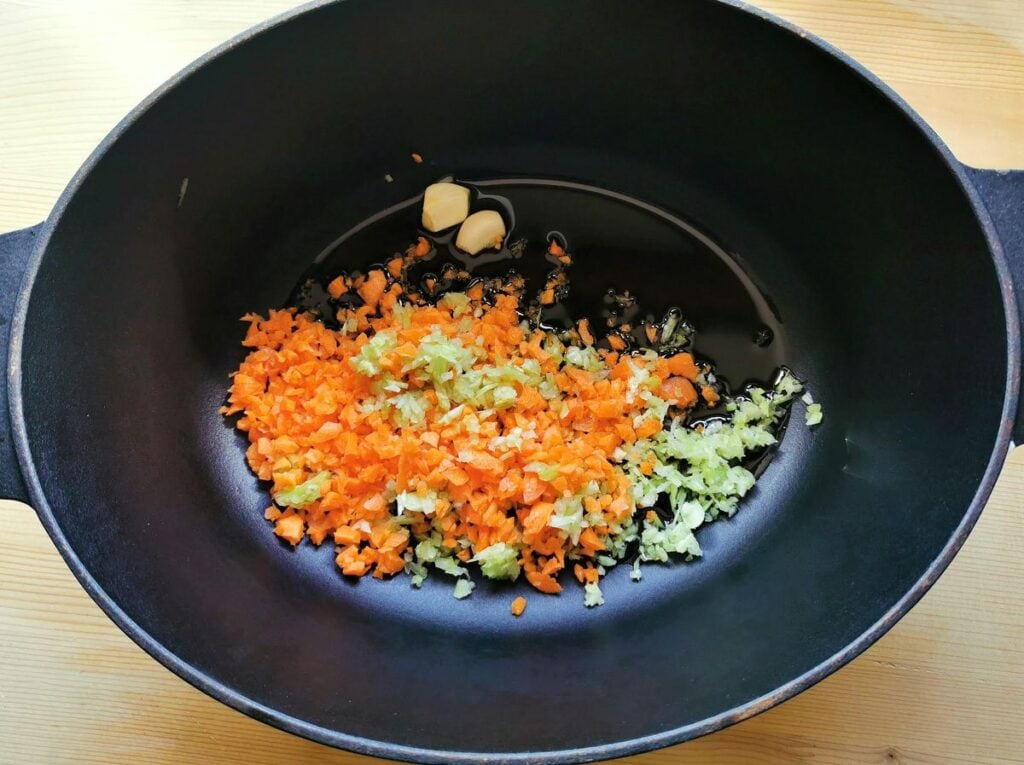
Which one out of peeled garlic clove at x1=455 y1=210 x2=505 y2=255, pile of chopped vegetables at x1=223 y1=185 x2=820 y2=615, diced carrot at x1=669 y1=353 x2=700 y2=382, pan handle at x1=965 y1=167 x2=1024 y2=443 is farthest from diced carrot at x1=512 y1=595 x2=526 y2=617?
pan handle at x1=965 y1=167 x2=1024 y2=443

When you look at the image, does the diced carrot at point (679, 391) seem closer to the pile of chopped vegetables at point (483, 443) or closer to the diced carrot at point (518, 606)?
the pile of chopped vegetables at point (483, 443)

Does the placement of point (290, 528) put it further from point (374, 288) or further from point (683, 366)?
point (683, 366)

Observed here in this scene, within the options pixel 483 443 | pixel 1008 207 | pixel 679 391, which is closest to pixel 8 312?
pixel 483 443

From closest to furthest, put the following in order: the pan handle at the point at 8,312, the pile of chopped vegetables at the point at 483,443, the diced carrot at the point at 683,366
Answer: the pan handle at the point at 8,312 < the pile of chopped vegetables at the point at 483,443 < the diced carrot at the point at 683,366

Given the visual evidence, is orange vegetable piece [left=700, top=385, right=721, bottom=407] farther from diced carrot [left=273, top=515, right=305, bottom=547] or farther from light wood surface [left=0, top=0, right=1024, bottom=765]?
diced carrot [left=273, top=515, right=305, bottom=547]

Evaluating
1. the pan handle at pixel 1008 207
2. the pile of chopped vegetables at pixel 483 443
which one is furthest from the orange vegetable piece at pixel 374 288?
the pan handle at pixel 1008 207

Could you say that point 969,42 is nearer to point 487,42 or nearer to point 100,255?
point 487,42
